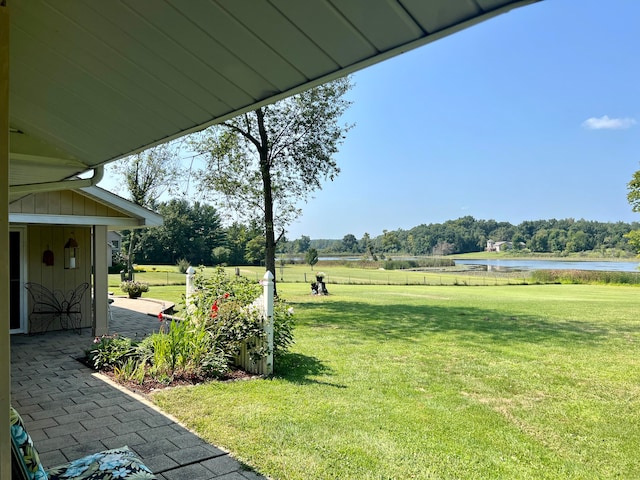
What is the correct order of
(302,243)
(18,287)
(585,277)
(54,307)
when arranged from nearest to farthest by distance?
(18,287) → (54,307) → (585,277) → (302,243)

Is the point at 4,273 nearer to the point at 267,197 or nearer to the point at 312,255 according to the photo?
the point at 267,197

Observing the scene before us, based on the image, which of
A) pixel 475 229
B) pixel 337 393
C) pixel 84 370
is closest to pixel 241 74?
pixel 337 393

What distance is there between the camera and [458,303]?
17.3 m

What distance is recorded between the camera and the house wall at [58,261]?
29.8 feet

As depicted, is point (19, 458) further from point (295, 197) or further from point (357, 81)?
point (357, 81)

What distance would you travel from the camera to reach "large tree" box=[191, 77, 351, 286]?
53.5 ft

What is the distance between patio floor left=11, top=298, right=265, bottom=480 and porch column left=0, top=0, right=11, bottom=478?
238 centimetres

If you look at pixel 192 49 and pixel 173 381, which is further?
pixel 173 381

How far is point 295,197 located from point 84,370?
1169 centimetres

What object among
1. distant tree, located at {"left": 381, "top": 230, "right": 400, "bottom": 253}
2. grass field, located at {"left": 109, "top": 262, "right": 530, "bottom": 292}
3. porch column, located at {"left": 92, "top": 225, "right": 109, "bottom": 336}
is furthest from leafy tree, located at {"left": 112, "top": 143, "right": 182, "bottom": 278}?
distant tree, located at {"left": 381, "top": 230, "right": 400, "bottom": 253}

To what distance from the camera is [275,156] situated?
54.6ft

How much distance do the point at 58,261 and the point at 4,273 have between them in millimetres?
9553

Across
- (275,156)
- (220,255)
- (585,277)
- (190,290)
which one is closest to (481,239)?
(585,277)

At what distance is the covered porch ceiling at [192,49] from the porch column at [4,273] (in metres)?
0.25
